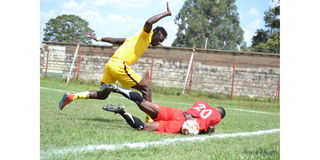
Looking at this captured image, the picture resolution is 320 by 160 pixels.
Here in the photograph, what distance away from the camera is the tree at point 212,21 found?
107 inches

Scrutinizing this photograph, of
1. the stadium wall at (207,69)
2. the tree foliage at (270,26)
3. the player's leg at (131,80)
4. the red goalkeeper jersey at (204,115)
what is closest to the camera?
the tree foliage at (270,26)

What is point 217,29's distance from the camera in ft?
8.97

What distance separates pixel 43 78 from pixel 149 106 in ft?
4.09

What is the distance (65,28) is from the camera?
207 centimetres

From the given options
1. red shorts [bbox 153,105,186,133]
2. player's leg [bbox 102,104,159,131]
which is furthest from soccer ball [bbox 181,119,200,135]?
player's leg [bbox 102,104,159,131]

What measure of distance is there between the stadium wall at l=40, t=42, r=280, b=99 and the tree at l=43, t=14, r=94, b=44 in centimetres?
409

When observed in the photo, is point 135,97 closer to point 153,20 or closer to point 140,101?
point 140,101

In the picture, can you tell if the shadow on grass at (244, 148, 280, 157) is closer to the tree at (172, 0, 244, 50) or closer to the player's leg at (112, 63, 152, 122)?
the tree at (172, 0, 244, 50)

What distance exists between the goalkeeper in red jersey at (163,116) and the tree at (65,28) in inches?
26.0

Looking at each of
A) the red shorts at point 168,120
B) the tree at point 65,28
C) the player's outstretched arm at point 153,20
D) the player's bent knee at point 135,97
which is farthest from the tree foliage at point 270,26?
the tree at point 65,28

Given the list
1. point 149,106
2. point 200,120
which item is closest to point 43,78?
point 149,106

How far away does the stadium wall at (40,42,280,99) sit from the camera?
7.15 metres

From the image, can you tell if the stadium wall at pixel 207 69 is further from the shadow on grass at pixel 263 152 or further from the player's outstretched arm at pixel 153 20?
the shadow on grass at pixel 263 152
